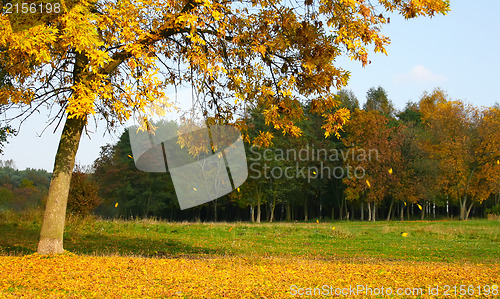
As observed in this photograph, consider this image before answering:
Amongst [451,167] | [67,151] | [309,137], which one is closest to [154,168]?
[309,137]

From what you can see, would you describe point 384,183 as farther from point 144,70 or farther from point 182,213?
point 144,70

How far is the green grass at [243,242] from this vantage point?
13.3 meters

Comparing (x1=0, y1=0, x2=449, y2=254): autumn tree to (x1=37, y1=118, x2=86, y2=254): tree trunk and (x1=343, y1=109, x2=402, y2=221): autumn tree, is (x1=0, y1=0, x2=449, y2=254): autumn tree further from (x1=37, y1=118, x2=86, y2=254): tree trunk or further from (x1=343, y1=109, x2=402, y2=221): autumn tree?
(x1=343, y1=109, x2=402, y2=221): autumn tree

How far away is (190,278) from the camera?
7.43 m

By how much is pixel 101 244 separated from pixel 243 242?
516cm

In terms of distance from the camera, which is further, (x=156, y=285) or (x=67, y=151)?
(x=67, y=151)

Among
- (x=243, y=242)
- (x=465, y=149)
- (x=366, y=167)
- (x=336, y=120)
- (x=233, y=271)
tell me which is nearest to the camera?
(x=233, y=271)

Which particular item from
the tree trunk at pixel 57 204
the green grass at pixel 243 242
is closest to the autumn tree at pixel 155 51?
the tree trunk at pixel 57 204

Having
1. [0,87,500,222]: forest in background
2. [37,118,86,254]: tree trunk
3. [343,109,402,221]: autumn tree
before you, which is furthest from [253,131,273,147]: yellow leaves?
[343,109,402,221]: autumn tree

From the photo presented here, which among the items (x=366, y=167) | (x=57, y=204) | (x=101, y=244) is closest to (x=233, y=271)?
(x=57, y=204)

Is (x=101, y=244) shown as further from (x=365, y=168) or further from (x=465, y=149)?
(x=465, y=149)

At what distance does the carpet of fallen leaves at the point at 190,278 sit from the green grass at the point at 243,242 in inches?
119

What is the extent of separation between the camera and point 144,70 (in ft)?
30.4

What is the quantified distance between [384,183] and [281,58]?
35.1 meters
